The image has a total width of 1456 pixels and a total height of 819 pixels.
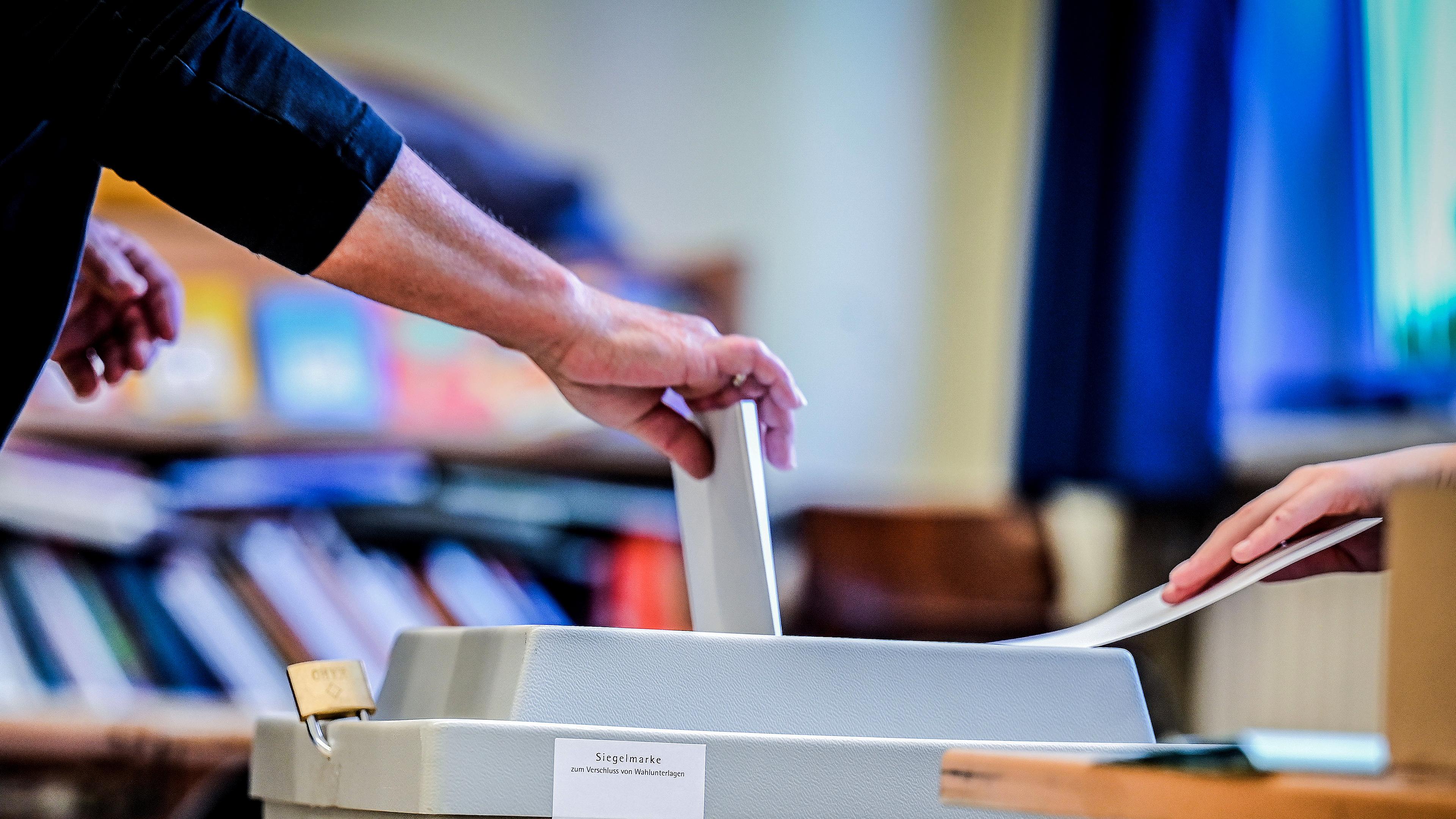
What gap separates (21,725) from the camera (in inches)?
84.5

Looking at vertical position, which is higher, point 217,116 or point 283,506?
point 217,116

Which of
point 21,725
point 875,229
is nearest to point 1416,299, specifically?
point 875,229

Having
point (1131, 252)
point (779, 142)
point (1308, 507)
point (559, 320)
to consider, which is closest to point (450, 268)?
point (559, 320)

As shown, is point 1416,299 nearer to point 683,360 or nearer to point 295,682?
point 683,360

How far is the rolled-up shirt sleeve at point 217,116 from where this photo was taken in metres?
0.68

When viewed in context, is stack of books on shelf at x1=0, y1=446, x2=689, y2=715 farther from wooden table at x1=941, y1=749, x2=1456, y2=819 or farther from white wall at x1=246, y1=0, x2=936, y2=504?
wooden table at x1=941, y1=749, x2=1456, y2=819

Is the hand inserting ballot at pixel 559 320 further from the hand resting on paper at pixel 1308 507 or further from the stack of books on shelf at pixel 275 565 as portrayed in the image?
the stack of books on shelf at pixel 275 565

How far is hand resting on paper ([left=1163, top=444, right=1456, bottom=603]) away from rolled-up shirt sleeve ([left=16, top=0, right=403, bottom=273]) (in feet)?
1.75

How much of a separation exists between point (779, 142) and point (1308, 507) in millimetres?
2241

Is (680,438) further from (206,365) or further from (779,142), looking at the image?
(779,142)

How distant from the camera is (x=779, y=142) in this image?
2.88 metres

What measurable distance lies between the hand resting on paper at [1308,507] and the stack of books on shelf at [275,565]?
69.8 inches

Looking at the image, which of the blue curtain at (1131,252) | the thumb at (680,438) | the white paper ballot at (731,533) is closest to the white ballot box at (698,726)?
the white paper ballot at (731,533)

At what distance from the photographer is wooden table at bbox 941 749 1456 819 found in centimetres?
40
